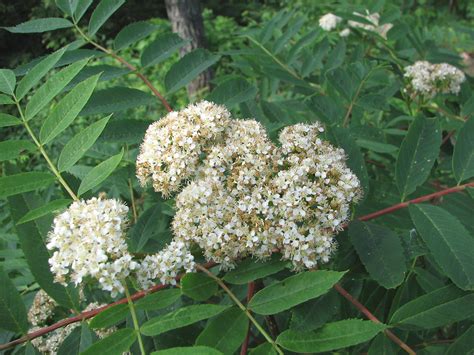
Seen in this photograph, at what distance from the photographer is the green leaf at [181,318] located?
1.08 m

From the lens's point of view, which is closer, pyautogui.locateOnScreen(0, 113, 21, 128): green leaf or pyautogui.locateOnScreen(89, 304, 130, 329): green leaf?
pyautogui.locateOnScreen(89, 304, 130, 329): green leaf

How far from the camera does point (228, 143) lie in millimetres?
1431

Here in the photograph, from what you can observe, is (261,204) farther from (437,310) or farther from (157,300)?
(437,310)

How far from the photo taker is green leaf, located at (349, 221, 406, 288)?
1.25 meters

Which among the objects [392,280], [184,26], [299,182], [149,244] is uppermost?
[299,182]

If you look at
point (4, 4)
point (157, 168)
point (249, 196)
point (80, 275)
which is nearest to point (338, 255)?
point (249, 196)

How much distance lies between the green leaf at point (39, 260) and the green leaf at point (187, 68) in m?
0.76

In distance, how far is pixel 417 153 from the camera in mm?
1533

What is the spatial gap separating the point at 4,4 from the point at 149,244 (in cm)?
1119

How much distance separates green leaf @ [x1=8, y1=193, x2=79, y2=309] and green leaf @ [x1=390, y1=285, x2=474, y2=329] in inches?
32.9

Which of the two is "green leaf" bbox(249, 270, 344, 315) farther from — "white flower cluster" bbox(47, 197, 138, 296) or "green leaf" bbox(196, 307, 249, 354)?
"white flower cluster" bbox(47, 197, 138, 296)

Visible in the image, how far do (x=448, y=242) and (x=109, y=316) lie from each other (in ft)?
2.73

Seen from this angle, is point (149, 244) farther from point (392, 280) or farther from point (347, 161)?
point (392, 280)

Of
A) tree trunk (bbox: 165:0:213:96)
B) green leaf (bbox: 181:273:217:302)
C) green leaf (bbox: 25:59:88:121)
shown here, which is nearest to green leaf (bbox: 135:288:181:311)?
green leaf (bbox: 181:273:217:302)
